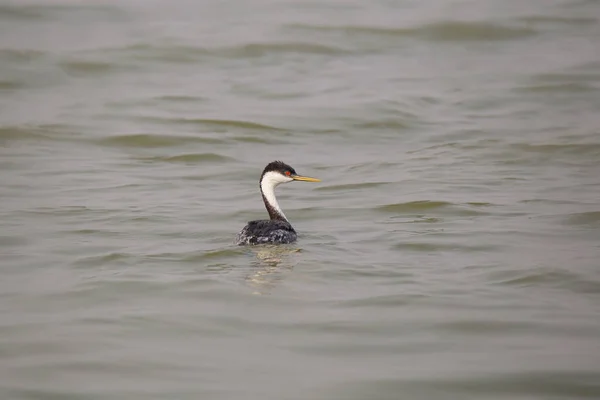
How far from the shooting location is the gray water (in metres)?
6.71

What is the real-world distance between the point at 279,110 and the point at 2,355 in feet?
30.0

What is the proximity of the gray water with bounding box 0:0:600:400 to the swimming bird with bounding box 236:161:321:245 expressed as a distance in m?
0.16

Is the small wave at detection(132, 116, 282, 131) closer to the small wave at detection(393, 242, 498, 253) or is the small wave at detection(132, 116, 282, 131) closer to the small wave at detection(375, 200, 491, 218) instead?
the small wave at detection(375, 200, 491, 218)

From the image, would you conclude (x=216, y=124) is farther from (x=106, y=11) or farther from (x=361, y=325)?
(x=361, y=325)

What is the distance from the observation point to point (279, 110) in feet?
51.1

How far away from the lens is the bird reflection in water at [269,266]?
8.27 metres

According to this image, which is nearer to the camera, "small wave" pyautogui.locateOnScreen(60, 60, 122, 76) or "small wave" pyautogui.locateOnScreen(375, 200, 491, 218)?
"small wave" pyautogui.locateOnScreen(375, 200, 491, 218)

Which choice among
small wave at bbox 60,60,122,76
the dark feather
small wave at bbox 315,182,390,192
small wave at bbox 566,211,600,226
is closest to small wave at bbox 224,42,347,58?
small wave at bbox 60,60,122,76

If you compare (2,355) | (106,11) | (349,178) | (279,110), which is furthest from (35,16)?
(2,355)

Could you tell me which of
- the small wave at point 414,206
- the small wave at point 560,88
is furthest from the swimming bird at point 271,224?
the small wave at point 560,88

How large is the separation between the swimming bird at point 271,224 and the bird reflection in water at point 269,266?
0.08 meters

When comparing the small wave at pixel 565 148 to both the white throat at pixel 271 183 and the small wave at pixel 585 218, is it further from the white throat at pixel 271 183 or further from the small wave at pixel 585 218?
the white throat at pixel 271 183

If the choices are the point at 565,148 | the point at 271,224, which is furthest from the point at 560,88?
the point at 271,224

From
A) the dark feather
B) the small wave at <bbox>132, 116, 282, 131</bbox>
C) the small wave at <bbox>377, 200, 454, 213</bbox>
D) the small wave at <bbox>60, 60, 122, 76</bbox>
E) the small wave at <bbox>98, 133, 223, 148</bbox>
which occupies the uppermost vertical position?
the small wave at <bbox>60, 60, 122, 76</bbox>
